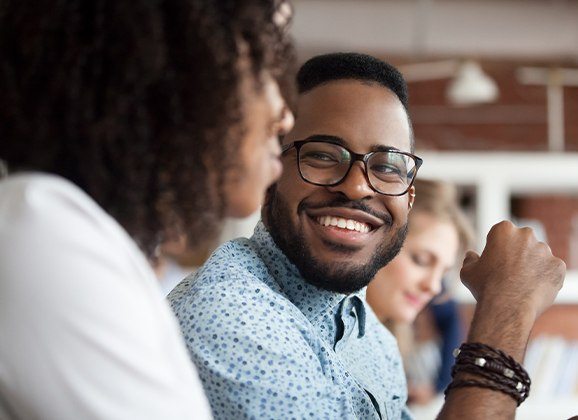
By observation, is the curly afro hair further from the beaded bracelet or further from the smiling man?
the beaded bracelet

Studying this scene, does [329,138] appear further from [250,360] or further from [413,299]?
[413,299]

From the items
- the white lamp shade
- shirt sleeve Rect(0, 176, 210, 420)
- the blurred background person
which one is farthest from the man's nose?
the white lamp shade

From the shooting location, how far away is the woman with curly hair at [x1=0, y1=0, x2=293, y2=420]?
66cm

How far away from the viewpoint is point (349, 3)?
21.9 ft

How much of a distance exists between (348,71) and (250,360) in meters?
0.53

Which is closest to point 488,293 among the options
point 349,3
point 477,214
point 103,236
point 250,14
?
point 250,14

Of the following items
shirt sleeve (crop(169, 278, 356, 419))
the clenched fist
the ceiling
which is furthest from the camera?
the ceiling

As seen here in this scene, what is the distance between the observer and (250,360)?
108 cm

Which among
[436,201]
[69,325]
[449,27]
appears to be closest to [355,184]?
[69,325]

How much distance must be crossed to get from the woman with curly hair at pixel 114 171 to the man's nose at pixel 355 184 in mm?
421

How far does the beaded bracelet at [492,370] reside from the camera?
44.9 inches

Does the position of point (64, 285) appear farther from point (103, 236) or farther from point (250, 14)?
point (250, 14)

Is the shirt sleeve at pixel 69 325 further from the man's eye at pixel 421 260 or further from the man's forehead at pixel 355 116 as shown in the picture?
the man's eye at pixel 421 260

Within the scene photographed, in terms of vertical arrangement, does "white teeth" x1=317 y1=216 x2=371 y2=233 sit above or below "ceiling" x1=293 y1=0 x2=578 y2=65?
below
